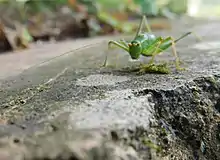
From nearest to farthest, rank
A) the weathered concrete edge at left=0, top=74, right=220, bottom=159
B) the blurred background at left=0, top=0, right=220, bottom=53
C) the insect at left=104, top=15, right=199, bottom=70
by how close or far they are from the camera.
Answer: the weathered concrete edge at left=0, top=74, right=220, bottom=159, the insect at left=104, top=15, right=199, bottom=70, the blurred background at left=0, top=0, right=220, bottom=53

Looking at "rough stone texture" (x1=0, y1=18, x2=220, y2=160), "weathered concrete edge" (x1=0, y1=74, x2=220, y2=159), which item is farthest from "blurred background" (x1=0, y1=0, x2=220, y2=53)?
"weathered concrete edge" (x1=0, y1=74, x2=220, y2=159)

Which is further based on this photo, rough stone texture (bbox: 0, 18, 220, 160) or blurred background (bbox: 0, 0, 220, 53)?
blurred background (bbox: 0, 0, 220, 53)

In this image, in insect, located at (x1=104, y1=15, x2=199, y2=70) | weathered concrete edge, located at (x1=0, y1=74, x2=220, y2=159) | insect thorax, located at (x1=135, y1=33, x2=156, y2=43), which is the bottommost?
weathered concrete edge, located at (x1=0, y1=74, x2=220, y2=159)

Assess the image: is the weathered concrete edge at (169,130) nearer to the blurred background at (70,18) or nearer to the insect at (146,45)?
the insect at (146,45)

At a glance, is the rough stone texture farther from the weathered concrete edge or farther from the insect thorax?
the insect thorax

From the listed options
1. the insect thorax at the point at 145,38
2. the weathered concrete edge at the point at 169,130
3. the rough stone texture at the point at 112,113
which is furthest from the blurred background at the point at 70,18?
the weathered concrete edge at the point at 169,130

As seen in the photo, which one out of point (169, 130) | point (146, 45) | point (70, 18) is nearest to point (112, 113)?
point (169, 130)

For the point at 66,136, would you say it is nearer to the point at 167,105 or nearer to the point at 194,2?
the point at 167,105

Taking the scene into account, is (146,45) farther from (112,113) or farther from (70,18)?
(70,18)
